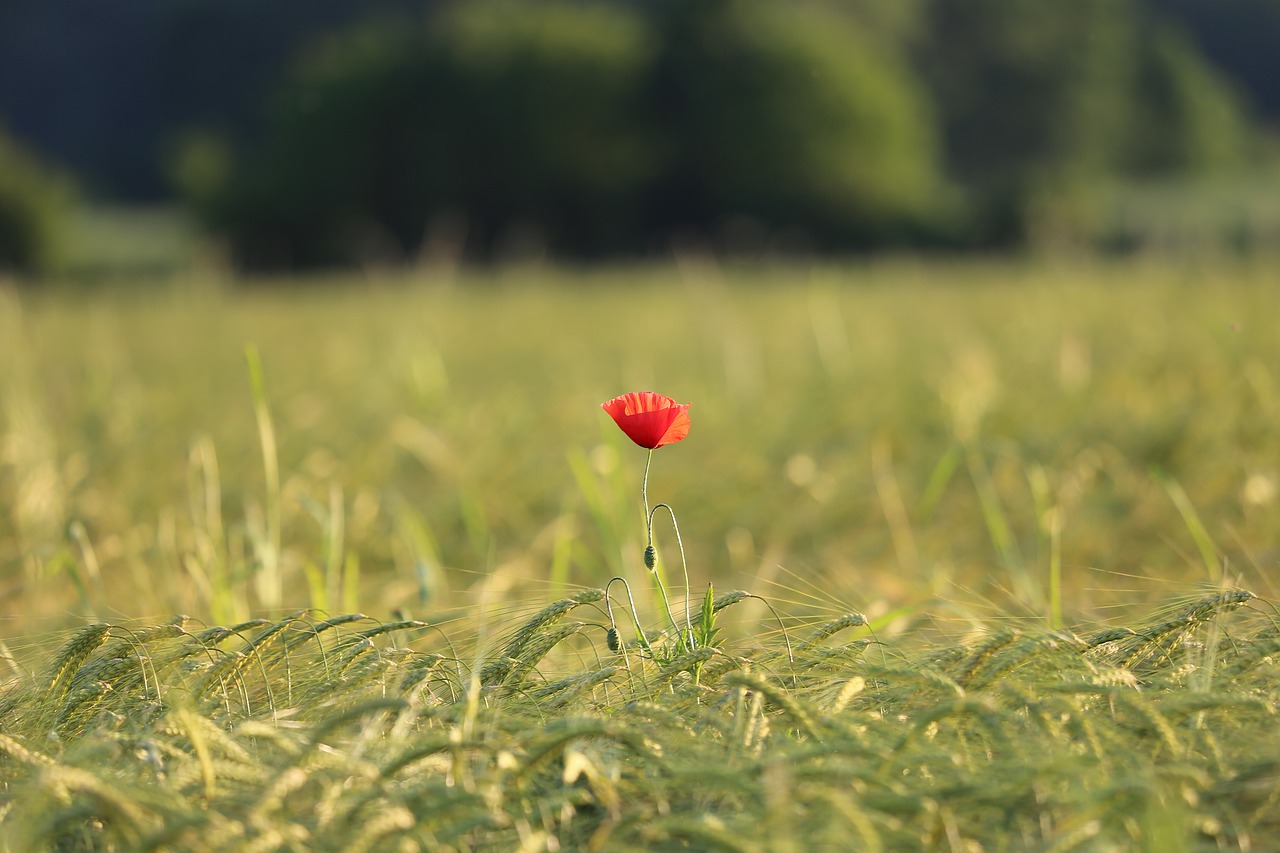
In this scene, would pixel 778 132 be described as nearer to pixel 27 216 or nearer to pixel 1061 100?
pixel 1061 100

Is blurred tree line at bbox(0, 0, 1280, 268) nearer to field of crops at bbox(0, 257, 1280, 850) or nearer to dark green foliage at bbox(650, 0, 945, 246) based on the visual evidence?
dark green foliage at bbox(650, 0, 945, 246)

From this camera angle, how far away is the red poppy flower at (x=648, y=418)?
0.99 meters

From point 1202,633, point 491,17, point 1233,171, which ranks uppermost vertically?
point 491,17

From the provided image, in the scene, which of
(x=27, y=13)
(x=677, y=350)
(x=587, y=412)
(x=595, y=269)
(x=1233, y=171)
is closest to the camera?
(x=587, y=412)

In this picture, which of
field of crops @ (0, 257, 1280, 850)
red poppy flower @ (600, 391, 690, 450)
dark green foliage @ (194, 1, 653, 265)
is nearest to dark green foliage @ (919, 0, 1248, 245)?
dark green foliage @ (194, 1, 653, 265)

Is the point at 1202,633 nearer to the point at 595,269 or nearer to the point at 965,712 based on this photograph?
the point at 965,712

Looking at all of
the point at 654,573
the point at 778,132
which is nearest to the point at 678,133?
the point at 778,132

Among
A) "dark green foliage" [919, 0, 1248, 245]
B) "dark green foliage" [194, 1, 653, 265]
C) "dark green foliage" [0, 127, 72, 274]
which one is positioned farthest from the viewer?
"dark green foliage" [919, 0, 1248, 245]

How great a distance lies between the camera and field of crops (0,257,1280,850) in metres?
0.80

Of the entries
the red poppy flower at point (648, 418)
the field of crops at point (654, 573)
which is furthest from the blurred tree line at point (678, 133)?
the red poppy flower at point (648, 418)

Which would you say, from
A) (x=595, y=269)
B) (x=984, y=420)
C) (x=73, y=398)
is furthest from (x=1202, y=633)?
(x=595, y=269)

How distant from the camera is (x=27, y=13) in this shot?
2888 cm

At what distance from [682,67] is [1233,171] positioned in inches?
362

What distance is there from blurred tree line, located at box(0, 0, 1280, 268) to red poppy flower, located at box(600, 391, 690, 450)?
14.8 metres
